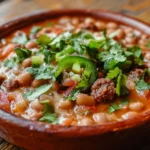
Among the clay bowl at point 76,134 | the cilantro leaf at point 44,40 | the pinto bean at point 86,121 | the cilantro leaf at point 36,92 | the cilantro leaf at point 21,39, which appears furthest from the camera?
the cilantro leaf at point 21,39

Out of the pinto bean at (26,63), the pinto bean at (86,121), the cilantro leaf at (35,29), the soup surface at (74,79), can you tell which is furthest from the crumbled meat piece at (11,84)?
the cilantro leaf at (35,29)

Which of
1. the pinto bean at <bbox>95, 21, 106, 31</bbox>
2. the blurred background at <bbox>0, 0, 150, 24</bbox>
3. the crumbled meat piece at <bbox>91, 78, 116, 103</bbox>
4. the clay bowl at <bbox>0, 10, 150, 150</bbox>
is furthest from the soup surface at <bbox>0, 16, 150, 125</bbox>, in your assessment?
the blurred background at <bbox>0, 0, 150, 24</bbox>

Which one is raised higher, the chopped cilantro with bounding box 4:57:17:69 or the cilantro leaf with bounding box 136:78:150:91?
the chopped cilantro with bounding box 4:57:17:69

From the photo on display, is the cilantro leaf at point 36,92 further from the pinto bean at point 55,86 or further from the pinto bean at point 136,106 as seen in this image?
the pinto bean at point 136,106

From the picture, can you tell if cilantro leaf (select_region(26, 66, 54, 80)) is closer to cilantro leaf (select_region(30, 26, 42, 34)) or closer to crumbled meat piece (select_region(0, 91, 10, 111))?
crumbled meat piece (select_region(0, 91, 10, 111))

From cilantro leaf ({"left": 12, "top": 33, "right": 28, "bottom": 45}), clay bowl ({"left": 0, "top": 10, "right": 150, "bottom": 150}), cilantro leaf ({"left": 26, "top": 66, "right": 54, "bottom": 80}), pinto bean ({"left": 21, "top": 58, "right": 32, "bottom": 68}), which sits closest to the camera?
clay bowl ({"left": 0, "top": 10, "right": 150, "bottom": 150})

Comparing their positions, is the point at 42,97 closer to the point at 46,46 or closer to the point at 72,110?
the point at 72,110

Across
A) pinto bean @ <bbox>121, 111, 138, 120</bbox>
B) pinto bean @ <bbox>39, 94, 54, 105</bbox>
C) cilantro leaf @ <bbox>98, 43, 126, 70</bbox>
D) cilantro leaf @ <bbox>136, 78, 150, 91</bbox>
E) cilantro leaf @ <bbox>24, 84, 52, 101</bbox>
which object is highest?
cilantro leaf @ <bbox>98, 43, 126, 70</bbox>

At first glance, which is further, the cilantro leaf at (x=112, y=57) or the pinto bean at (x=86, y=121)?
the cilantro leaf at (x=112, y=57)
